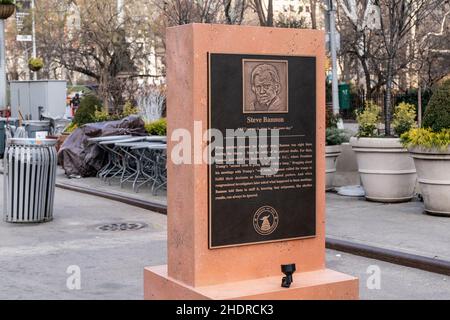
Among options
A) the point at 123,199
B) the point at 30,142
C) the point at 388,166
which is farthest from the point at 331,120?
the point at 30,142

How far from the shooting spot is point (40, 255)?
822 centimetres

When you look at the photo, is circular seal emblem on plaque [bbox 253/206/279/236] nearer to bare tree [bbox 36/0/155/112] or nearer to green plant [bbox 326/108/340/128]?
green plant [bbox 326/108/340/128]

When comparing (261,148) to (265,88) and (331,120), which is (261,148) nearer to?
(265,88)

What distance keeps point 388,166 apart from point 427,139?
4.42 feet

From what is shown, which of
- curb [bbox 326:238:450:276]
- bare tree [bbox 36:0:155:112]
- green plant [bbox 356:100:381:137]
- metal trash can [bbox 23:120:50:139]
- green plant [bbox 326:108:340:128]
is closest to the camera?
curb [bbox 326:238:450:276]

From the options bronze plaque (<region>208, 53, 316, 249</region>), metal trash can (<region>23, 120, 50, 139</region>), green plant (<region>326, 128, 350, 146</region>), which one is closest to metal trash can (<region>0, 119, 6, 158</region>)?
metal trash can (<region>23, 120, 50, 139</region>)

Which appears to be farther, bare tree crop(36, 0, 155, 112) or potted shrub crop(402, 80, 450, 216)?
bare tree crop(36, 0, 155, 112)

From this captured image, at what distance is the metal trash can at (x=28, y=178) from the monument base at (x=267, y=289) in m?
5.47

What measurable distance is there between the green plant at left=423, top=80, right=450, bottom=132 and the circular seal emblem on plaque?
229 inches

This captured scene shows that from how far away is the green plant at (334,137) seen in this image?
41.7 ft

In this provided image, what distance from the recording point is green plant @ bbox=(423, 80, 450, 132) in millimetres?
9820

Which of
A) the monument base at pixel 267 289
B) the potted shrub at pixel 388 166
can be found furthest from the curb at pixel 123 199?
the monument base at pixel 267 289

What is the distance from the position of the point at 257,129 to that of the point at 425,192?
19.6ft
